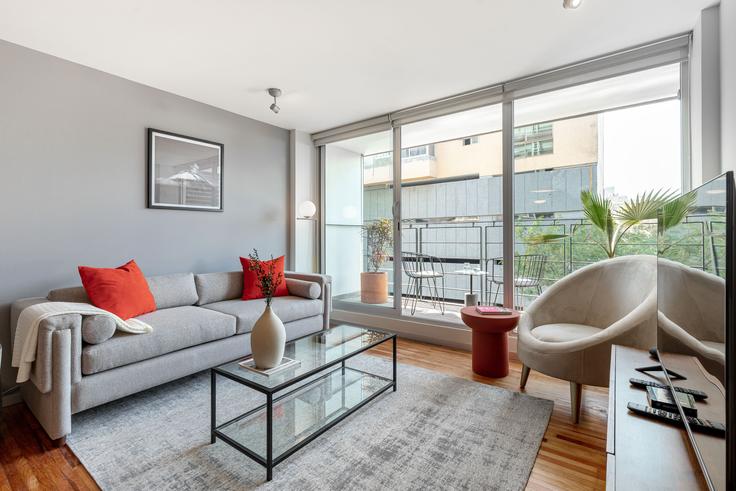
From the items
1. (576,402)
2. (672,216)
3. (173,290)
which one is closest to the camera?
(672,216)

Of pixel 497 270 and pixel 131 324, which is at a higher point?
pixel 497 270

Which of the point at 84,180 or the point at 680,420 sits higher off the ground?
the point at 84,180

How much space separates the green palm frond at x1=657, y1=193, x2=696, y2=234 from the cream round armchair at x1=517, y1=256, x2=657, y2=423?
0.74 meters

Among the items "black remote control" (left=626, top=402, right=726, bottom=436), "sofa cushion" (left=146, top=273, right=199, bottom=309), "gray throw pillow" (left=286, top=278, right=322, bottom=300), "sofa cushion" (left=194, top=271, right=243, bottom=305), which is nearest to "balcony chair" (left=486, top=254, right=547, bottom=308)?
"gray throw pillow" (left=286, top=278, right=322, bottom=300)

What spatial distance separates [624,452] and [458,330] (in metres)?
2.36

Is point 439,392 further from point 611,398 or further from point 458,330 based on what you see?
point 611,398

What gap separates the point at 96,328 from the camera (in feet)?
6.37

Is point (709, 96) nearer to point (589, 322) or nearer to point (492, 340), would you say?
point (589, 322)

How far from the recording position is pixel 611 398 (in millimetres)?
1315

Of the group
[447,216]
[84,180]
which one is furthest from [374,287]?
[84,180]

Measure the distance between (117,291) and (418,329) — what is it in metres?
2.59

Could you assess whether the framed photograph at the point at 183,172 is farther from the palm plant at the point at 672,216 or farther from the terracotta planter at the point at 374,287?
the palm plant at the point at 672,216

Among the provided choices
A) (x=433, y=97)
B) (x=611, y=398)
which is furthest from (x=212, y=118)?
(x=611, y=398)

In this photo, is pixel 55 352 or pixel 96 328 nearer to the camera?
pixel 55 352
